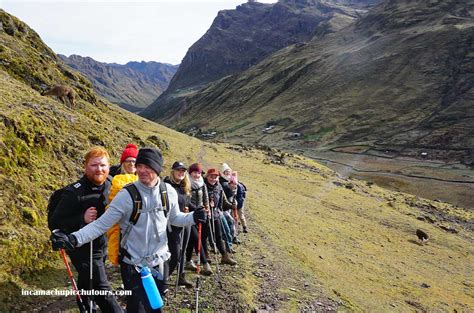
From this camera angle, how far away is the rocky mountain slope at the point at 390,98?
4469 inches

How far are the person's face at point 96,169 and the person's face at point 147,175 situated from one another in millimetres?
984

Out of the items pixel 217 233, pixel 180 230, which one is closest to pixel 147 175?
pixel 180 230

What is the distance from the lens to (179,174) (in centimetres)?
938

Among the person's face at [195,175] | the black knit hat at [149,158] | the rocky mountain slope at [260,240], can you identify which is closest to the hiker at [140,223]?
the black knit hat at [149,158]

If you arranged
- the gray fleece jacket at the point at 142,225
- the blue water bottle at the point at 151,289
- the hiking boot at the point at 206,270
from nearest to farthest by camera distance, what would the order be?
the gray fleece jacket at the point at 142,225
the blue water bottle at the point at 151,289
the hiking boot at the point at 206,270

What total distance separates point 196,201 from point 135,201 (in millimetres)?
4631

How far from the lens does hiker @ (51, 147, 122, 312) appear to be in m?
6.07

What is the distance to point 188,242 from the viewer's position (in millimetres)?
10633

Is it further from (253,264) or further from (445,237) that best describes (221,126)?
(253,264)

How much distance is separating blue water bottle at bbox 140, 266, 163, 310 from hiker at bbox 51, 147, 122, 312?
1.14 m

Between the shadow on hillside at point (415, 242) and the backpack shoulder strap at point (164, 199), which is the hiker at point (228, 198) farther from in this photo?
the shadow on hillside at point (415, 242)

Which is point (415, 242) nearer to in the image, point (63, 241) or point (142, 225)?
point (142, 225)

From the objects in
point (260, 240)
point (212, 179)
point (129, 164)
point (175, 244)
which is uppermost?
point (129, 164)

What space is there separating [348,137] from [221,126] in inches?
2947
